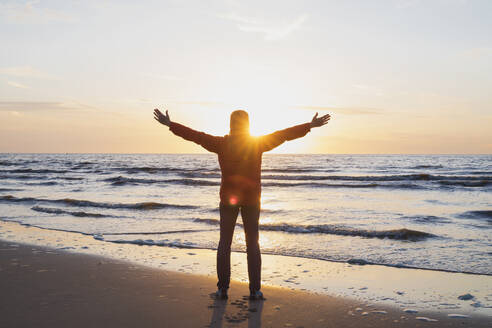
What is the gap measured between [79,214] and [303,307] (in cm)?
970

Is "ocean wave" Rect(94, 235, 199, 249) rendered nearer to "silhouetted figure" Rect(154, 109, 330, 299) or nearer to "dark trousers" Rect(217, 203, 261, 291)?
"dark trousers" Rect(217, 203, 261, 291)

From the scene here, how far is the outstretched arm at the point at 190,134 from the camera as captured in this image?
4.44 m

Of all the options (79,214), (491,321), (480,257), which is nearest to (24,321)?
(491,321)

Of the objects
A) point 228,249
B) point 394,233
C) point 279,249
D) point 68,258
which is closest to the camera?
point 228,249

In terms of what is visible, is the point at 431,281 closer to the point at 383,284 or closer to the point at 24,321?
the point at 383,284

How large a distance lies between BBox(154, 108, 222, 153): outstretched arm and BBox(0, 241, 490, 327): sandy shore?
172 cm

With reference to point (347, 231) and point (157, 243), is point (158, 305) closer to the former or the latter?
point (157, 243)

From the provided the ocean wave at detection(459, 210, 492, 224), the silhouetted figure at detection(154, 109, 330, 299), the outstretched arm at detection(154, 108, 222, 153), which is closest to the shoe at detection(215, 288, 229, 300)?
the silhouetted figure at detection(154, 109, 330, 299)

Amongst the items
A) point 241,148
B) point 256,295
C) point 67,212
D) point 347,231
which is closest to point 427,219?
point 347,231

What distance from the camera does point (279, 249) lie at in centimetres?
786

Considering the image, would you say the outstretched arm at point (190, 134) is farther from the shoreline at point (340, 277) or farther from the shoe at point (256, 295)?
the shoreline at point (340, 277)

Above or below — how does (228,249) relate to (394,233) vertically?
above

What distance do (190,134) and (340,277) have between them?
122 inches

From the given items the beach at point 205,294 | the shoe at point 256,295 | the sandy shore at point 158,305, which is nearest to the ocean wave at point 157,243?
the beach at point 205,294
